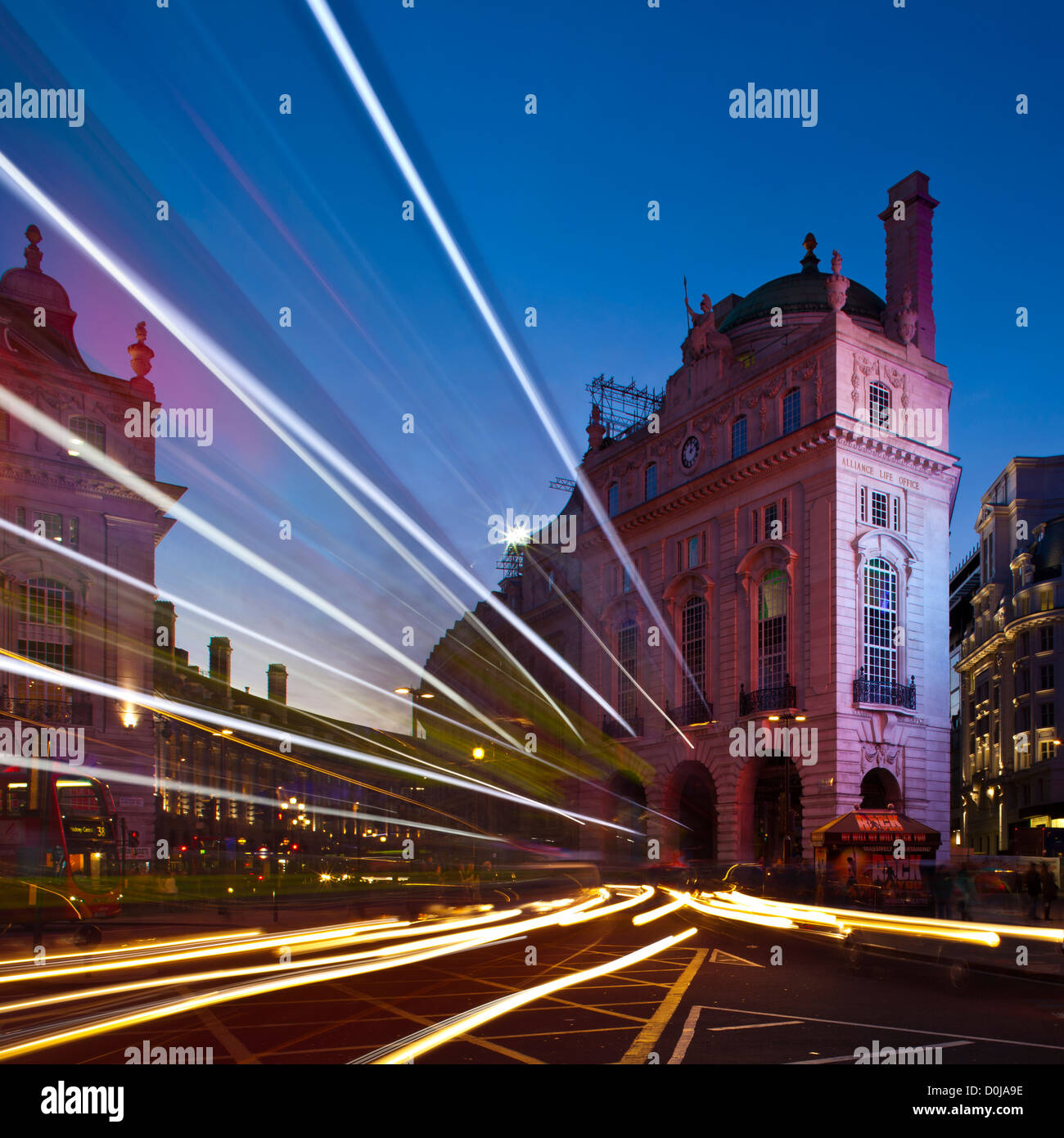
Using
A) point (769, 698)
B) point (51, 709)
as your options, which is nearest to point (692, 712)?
point (769, 698)

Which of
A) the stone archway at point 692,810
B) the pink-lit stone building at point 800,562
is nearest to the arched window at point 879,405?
the pink-lit stone building at point 800,562

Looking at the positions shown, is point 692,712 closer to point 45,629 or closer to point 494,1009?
point 45,629

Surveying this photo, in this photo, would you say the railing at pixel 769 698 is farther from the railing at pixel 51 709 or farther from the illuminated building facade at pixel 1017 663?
the illuminated building facade at pixel 1017 663

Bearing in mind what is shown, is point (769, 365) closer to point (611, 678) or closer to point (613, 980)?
point (611, 678)

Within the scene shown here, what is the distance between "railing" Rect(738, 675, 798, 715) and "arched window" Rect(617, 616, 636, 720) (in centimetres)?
976

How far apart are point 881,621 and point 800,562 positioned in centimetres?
414

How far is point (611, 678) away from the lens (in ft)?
196

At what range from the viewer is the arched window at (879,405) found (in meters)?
46.7

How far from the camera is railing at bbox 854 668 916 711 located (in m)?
44.0

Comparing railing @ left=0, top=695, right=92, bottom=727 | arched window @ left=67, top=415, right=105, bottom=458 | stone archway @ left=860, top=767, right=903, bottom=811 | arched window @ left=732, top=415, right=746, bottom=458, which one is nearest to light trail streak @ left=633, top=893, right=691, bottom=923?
stone archway @ left=860, top=767, right=903, bottom=811

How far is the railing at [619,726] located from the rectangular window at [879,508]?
16989mm

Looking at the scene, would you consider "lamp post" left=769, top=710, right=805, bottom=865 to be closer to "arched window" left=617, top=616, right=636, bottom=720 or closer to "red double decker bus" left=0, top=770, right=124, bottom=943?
"arched window" left=617, top=616, right=636, bottom=720
